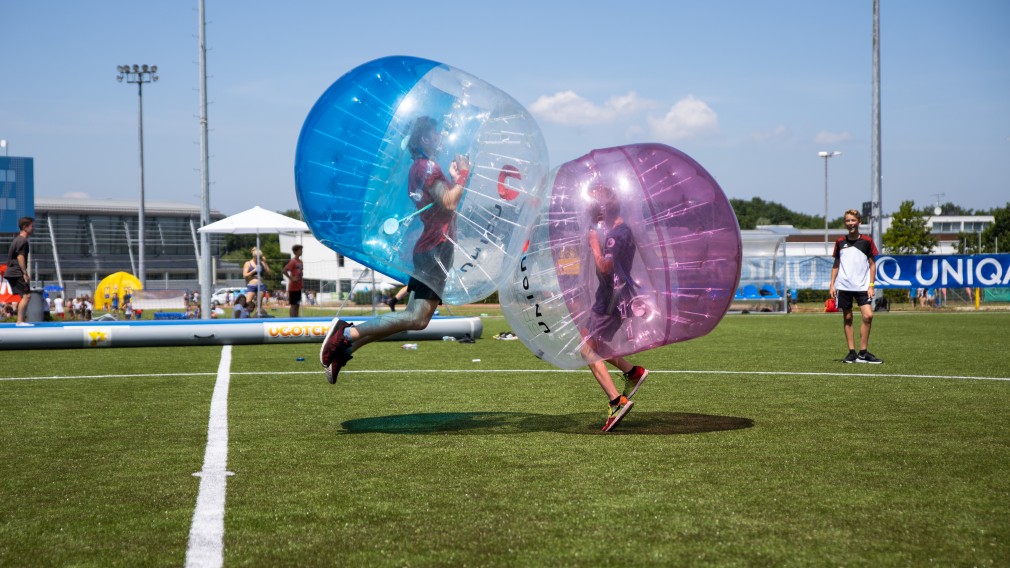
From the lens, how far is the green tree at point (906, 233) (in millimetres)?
57062

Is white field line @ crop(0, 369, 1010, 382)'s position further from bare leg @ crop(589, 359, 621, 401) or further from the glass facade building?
the glass facade building

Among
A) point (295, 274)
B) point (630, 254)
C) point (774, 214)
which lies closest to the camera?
point (630, 254)

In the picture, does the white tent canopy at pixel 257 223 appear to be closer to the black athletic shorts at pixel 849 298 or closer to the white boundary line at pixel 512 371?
the white boundary line at pixel 512 371

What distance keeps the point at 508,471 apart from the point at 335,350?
2342mm

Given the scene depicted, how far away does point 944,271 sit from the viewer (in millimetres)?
29234

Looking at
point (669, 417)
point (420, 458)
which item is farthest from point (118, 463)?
point (669, 417)

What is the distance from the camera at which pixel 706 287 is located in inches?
249

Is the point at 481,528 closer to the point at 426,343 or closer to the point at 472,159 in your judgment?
the point at 472,159

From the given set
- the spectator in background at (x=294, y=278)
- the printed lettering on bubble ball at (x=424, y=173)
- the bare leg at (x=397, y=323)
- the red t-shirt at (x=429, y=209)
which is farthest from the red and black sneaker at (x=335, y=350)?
the spectator in background at (x=294, y=278)

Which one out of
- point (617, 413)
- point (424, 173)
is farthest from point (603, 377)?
point (424, 173)

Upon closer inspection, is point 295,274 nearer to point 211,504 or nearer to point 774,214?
point 211,504

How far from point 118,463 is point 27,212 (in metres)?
28.5

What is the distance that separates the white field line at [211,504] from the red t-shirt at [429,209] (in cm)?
188

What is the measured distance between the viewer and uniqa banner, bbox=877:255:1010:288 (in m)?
28.8
